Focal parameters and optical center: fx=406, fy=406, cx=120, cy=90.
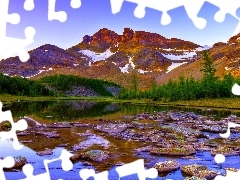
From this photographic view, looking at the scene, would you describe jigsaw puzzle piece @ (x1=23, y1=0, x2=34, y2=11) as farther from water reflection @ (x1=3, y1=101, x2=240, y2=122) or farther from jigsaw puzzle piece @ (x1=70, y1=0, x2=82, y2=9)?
water reflection @ (x1=3, y1=101, x2=240, y2=122)

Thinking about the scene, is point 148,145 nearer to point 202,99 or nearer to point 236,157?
point 236,157

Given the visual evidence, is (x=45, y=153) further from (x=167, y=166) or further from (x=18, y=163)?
(x=167, y=166)

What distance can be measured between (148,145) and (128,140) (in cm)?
357

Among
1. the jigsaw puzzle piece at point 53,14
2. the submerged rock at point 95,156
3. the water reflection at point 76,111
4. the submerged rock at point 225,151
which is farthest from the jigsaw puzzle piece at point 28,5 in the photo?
the water reflection at point 76,111

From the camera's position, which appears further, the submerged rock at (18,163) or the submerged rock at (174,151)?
the submerged rock at (174,151)

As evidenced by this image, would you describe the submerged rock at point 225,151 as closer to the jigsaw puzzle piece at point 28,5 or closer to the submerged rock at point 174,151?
the submerged rock at point 174,151

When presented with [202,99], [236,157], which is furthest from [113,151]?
[202,99]

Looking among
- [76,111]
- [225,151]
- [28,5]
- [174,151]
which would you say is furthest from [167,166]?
[76,111]

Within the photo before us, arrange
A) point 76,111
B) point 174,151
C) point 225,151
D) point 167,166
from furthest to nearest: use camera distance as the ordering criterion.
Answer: point 76,111 < point 225,151 < point 174,151 < point 167,166

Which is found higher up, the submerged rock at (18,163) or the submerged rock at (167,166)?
the submerged rock at (18,163)

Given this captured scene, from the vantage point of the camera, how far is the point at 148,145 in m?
32.6

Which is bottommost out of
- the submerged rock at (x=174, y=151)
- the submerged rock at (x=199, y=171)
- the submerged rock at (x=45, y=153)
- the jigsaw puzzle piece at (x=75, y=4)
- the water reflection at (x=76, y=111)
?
the submerged rock at (x=199, y=171)

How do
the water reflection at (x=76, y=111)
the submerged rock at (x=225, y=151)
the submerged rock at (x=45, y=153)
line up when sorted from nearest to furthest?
the submerged rock at (x=45, y=153) → the submerged rock at (x=225, y=151) → the water reflection at (x=76, y=111)

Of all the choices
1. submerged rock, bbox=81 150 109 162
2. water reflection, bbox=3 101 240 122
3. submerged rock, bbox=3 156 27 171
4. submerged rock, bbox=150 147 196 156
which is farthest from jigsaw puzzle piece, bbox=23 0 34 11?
water reflection, bbox=3 101 240 122
